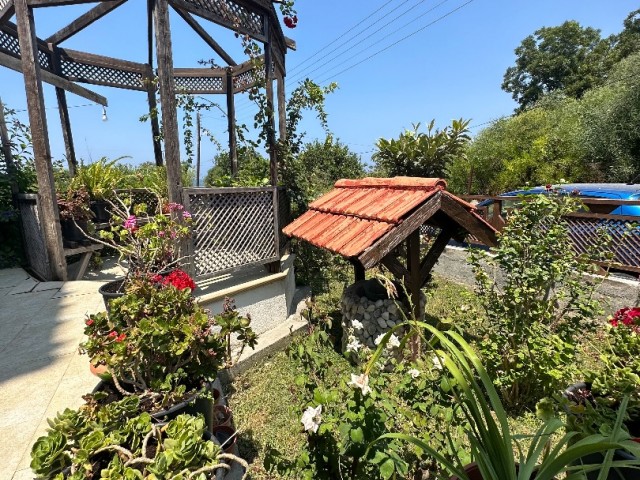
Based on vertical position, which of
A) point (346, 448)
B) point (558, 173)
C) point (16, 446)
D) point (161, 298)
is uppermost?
point (558, 173)

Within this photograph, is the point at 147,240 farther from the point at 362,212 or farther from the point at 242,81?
the point at 242,81

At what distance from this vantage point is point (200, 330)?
1.94 metres

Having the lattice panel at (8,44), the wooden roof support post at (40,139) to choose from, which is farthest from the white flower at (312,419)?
the lattice panel at (8,44)

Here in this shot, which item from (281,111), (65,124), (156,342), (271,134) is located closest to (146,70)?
(65,124)

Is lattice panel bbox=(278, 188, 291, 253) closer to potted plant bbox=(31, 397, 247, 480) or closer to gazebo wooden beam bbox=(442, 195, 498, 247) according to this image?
gazebo wooden beam bbox=(442, 195, 498, 247)

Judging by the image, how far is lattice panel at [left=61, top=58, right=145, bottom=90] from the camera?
6625 mm

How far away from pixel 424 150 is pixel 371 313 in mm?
5728

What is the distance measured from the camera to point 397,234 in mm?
2938

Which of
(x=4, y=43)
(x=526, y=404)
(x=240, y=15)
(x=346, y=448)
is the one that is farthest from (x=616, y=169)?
(x=4, y=43)

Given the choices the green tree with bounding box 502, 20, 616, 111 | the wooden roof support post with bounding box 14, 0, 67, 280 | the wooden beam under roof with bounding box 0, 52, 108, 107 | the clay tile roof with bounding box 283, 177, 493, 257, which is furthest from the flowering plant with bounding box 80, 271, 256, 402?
the green tree with bounding box 502, 20, 616, 111

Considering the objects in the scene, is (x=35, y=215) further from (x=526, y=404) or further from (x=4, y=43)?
(x=526, y=404)

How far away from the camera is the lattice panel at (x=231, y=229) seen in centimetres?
385

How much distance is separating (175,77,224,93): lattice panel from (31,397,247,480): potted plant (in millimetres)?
7502

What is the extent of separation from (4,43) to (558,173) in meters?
16.6
